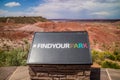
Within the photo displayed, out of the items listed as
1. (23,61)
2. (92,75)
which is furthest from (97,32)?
(92,75)

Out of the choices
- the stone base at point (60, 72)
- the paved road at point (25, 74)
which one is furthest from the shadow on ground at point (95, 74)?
the stone base at point (60, 72)

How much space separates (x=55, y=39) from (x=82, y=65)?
1.07m

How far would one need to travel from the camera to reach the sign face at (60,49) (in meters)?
5.83

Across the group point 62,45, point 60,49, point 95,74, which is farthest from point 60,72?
point 95,74

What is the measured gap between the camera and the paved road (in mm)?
6837

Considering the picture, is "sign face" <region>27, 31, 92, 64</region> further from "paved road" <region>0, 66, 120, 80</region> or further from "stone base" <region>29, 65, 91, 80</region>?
"paved road" <region>0, 66, 120, 80</region>

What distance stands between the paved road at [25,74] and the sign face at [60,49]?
1.03m

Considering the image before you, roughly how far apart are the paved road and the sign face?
1.03 metres

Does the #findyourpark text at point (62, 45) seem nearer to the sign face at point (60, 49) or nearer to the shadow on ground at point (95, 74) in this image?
the sign face at point (60, 49)

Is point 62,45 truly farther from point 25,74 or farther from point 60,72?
point 25,74

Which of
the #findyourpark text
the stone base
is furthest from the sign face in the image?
the stone base

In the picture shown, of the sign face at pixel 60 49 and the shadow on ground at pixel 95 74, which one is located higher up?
the sign face at pixel 60 49

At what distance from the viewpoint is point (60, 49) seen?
6070mm

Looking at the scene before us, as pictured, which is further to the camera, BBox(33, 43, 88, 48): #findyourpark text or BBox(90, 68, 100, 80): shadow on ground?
BBox(90, 68, 100, 80): shadow on ground
